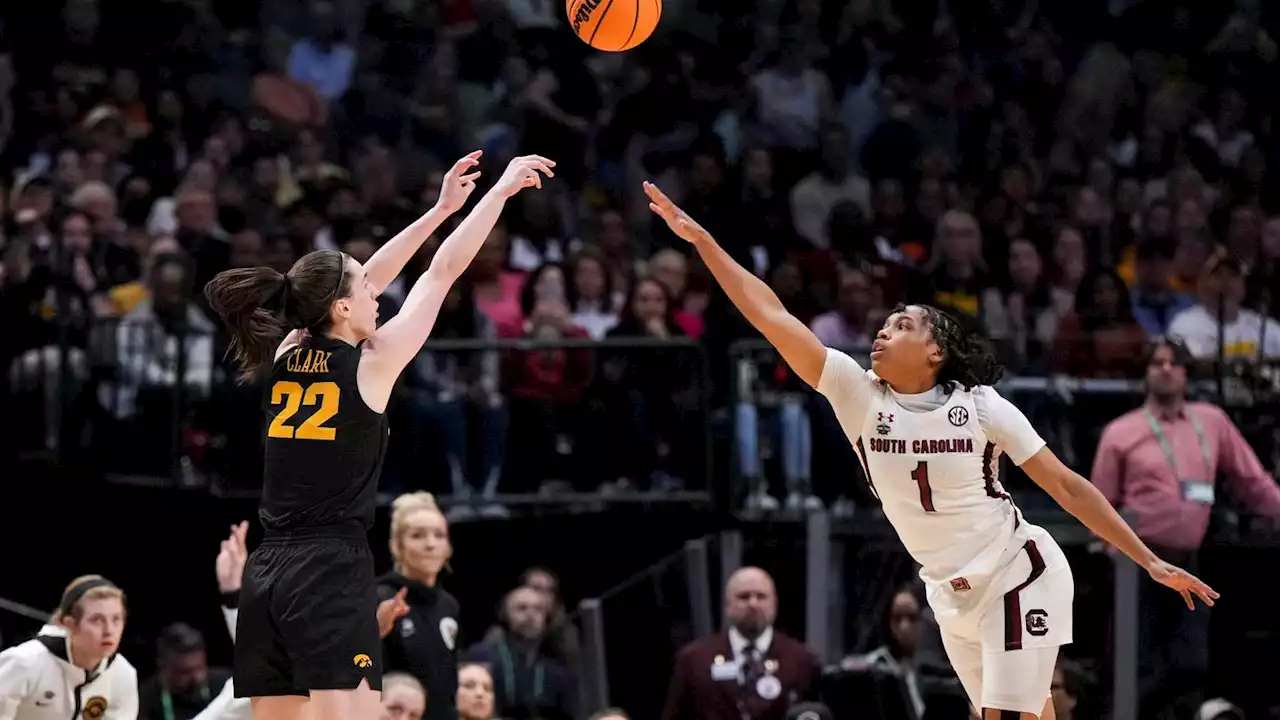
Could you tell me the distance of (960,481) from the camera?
20.0 ft

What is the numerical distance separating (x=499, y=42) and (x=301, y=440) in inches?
372

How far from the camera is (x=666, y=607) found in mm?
10133

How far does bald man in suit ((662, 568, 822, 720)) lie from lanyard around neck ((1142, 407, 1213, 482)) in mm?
2051

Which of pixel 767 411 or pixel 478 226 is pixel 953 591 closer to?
pixel 478 226

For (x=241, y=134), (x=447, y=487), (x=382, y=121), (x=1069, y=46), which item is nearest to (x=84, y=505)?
(x=447, y=487)

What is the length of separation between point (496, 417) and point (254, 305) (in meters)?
4.89

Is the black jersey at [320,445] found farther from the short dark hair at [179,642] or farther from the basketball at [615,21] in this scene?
the short dark hair at [179,642]

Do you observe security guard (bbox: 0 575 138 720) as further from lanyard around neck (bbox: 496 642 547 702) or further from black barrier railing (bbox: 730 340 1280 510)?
black barrier railing (bbox: 730 340 1280 510)

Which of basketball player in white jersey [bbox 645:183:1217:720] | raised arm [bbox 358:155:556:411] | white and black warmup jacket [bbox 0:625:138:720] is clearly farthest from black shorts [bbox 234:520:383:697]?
white and black warmup jacket [bbox 0:625:138:720]

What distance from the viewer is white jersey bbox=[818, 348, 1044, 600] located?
609cm

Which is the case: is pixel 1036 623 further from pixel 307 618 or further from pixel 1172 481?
pixel 1172 481

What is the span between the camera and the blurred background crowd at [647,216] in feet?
34.1

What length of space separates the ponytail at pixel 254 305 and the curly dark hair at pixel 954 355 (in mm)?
2091

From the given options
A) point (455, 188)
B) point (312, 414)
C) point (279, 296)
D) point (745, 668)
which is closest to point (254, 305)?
point (279, 296)
